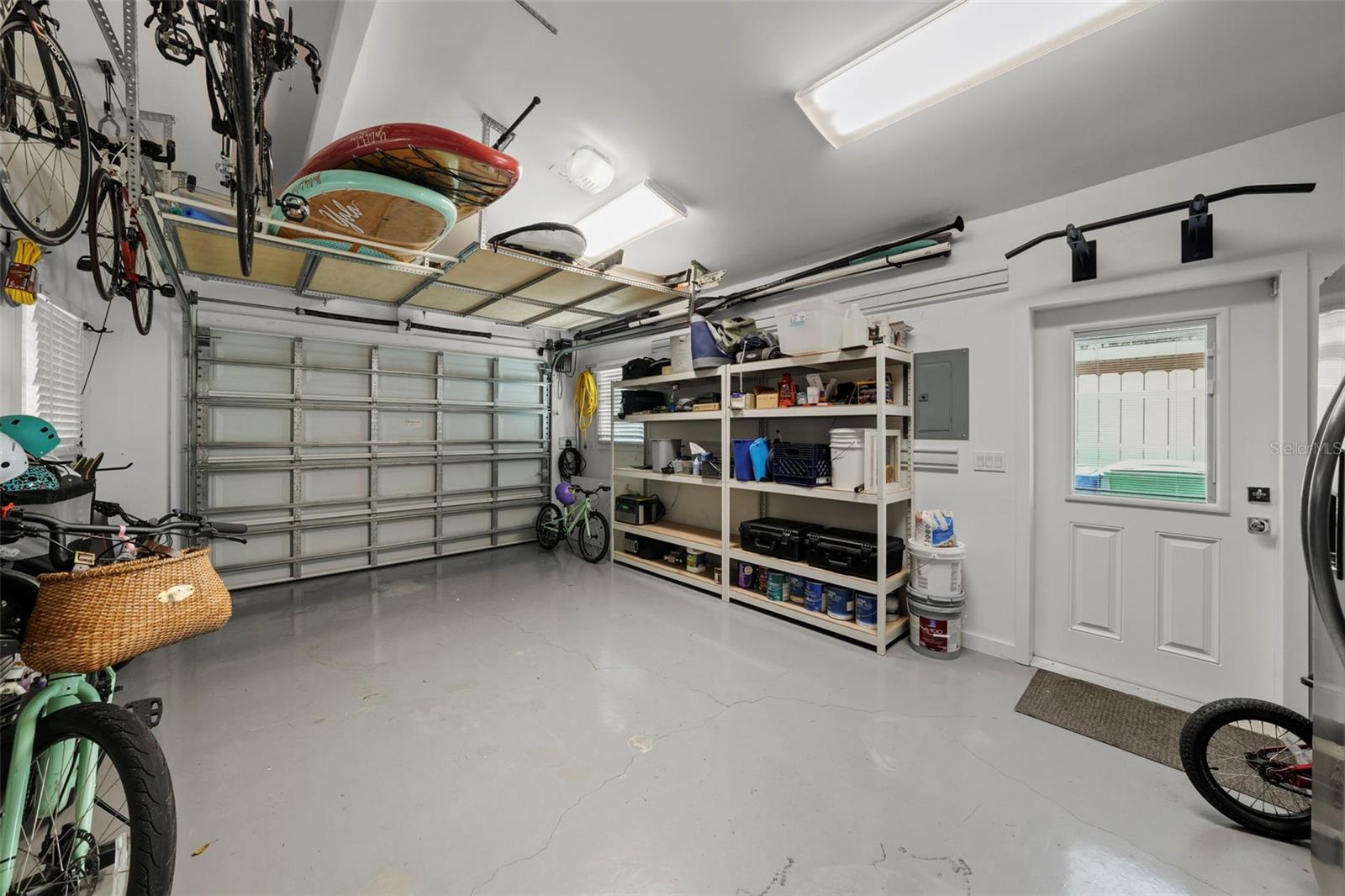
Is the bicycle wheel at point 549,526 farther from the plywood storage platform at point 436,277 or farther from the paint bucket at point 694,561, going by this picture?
the plywood storage platform at point 436,277

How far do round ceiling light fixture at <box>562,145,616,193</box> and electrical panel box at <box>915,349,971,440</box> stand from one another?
2.41 metres

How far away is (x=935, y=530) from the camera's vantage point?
3107mm

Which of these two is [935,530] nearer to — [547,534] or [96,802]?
[96,802]

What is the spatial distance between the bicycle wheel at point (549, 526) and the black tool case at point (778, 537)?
108 inches

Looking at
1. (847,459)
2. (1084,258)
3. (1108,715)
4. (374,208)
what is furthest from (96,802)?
(1084,258)

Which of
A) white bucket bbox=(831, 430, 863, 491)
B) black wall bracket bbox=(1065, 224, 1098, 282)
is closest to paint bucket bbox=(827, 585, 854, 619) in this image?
white bucket bbox=(831, 430, 863, 491)

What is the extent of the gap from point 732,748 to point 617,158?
298 cm

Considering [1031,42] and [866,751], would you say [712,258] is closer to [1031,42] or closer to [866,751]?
[1031,42]

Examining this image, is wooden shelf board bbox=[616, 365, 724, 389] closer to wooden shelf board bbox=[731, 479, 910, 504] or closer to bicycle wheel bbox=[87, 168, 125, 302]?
wooden shelf board bbox=[731, 479, 910, 504]

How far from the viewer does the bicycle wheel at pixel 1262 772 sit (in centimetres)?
168

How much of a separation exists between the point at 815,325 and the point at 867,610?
2.00m

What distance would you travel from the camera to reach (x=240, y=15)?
0.92 m

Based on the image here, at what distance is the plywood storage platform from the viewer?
300 centimetres

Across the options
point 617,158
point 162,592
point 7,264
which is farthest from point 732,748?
point 7,264
